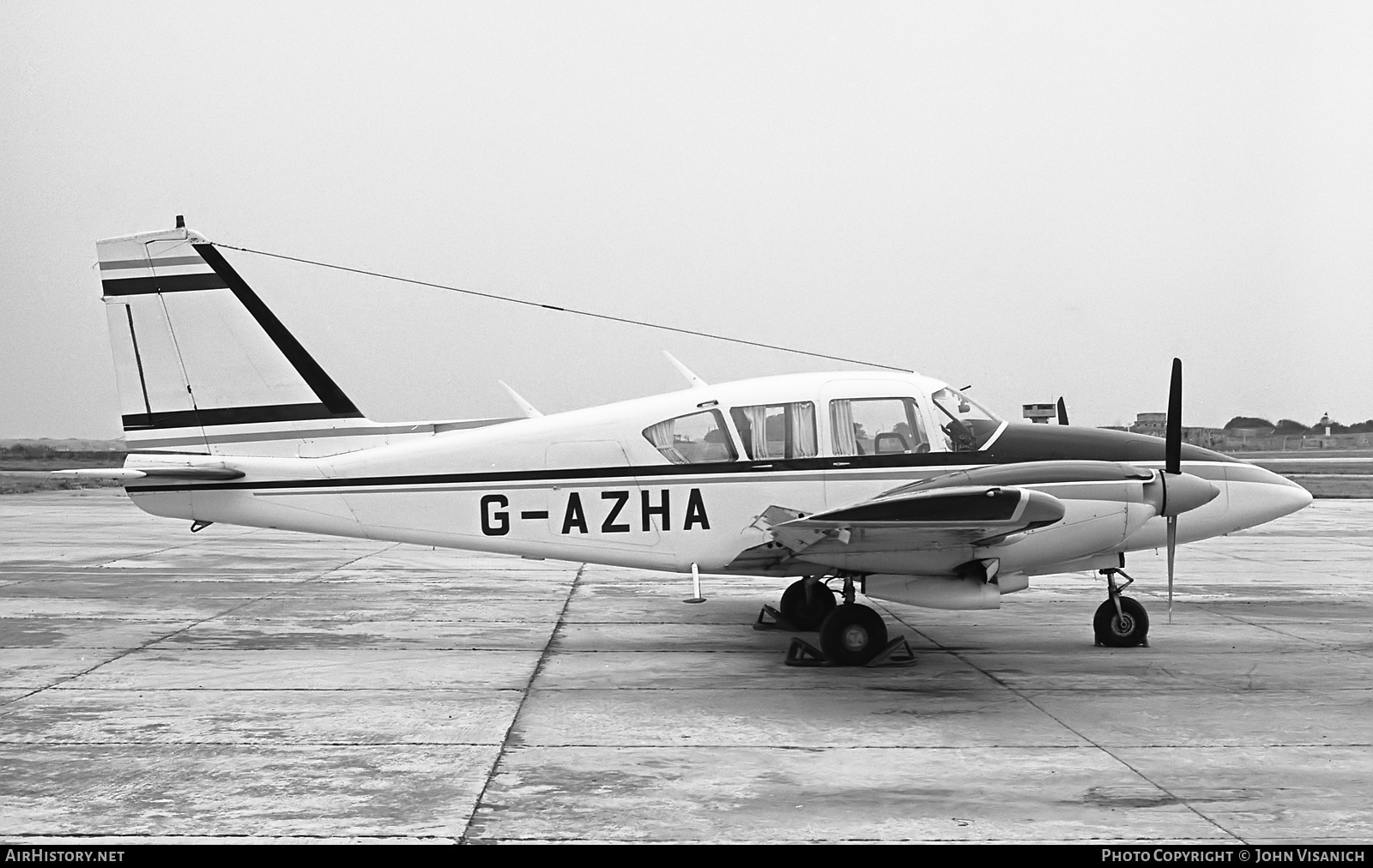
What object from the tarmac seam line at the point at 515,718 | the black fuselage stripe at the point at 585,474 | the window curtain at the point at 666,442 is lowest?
the tarmac seam line at the point at 515,718

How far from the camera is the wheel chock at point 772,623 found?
11385 millimetres

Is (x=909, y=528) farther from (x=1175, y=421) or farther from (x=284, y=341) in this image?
(x=284, y=341)

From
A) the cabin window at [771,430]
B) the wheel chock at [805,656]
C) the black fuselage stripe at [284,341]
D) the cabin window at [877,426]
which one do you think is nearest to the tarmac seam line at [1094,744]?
the wheel chock at [805,656]

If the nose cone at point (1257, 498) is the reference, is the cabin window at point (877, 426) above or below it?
above

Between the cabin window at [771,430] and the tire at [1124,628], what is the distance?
10.9 ft

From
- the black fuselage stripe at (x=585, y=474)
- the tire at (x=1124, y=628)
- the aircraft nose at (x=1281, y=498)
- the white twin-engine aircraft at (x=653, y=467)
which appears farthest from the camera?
the tire at (x=1124, y=628)

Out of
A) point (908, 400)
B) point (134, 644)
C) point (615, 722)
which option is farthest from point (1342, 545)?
point (134, 644)

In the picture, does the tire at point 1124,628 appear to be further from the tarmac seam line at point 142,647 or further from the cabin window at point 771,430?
the tarmac seam line at point 142,647

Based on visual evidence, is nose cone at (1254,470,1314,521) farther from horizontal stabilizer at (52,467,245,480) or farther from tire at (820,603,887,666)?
horizontal stabilizer at (52,467,245,480)

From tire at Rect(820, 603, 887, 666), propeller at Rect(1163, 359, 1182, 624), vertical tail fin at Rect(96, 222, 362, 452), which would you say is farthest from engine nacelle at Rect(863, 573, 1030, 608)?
vertical tail fin at Rect(96, 222, 362, 452)

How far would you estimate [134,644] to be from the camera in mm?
10461

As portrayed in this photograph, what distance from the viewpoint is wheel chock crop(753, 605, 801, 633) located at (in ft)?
37.4

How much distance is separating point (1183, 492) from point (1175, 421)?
61cm
